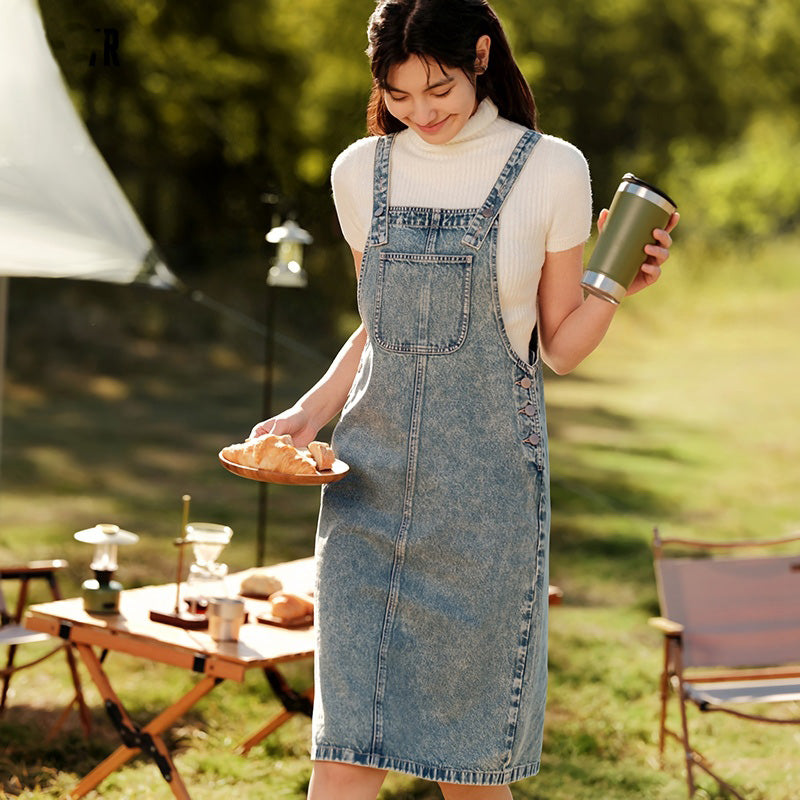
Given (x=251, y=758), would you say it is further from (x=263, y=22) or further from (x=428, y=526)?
(x=263, y=22)

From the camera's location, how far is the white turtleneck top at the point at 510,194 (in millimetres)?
2195

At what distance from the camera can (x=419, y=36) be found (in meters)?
2.13

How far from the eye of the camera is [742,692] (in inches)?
159

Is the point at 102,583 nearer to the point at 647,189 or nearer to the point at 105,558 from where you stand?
the point at 105,558

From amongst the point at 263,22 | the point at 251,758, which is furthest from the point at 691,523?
the point at 263,22

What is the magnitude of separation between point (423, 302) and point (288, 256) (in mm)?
2702

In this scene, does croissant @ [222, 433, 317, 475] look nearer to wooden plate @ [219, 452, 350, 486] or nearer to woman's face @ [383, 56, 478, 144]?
wooden plate @ [219, 452, 350, 486]

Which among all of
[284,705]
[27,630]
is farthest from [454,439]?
[27,630]

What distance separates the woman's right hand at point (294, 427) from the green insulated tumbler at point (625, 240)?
1.83 ft

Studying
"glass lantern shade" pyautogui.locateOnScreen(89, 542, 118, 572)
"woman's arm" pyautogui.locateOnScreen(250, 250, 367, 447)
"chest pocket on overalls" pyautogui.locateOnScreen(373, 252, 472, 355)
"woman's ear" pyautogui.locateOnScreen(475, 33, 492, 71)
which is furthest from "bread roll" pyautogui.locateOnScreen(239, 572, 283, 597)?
"woman's ear" pyautogui.locateOnScreen(475, 33, 492, 71)

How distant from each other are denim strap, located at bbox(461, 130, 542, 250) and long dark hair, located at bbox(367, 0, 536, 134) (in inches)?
3.8

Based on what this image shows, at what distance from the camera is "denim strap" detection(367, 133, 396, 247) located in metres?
2.27

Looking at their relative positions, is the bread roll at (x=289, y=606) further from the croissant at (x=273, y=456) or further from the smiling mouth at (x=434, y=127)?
the smiling mouth at (x=434, y=127)

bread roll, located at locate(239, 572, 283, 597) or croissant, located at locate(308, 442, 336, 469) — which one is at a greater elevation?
croissant, located at locate(308, 442, 336, 469)
